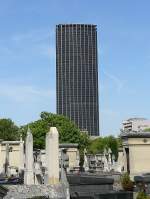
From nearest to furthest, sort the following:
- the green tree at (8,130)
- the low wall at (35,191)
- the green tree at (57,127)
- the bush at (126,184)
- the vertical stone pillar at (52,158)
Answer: the low wall at (35,191) → the vertical stone pillar at (52,158) → the bush at (126,184) → the green tree at (57,127) → the green tree at (8,130)

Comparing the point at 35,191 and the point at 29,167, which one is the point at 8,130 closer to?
the point at 29,167

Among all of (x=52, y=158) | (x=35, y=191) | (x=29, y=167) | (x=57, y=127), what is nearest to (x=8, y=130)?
(x=57, y=127)

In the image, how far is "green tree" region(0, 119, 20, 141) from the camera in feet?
294

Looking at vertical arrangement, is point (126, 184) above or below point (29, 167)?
below

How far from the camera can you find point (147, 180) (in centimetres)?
2686

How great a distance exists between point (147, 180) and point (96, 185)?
9.37ft

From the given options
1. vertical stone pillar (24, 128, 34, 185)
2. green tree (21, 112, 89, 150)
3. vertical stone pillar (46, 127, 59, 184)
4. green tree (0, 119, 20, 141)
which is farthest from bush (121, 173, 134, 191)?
green tree (0, 119, 20, 141)

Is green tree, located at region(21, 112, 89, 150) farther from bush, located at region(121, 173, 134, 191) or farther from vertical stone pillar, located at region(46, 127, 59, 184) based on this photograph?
vertical stone pillar, located at region(46, 127, 59, 184)

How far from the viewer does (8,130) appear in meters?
91.5

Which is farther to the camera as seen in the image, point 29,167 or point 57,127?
point 57,127

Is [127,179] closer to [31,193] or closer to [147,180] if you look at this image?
[147,180]

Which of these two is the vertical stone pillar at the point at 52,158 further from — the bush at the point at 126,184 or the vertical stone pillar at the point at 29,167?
the bush at the point at 126,184

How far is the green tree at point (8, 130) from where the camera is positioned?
8969 centimetres

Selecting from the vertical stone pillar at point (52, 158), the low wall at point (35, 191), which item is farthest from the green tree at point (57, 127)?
the low wall at point (35, 191)
